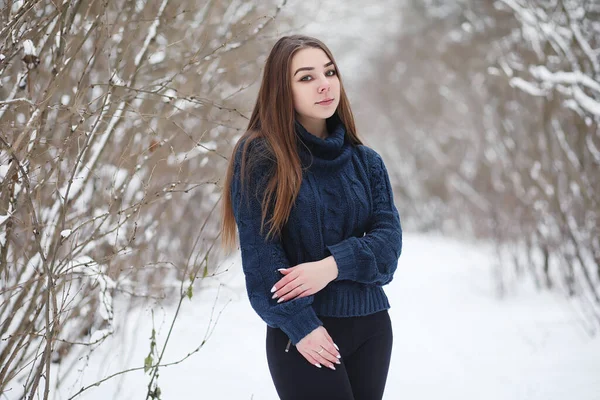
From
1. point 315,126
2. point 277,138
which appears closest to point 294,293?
point 277,138

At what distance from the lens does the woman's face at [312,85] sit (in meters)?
1.95

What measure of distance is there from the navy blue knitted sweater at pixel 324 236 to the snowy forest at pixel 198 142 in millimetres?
365

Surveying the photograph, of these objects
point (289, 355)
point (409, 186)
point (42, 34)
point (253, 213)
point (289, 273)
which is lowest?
point (289, 355)

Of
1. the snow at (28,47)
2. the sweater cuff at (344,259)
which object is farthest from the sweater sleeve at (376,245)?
the snow at (28,47)

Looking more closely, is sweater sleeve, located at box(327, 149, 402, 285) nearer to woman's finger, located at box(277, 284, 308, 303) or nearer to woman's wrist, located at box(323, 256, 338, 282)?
woman's wrist, located at box(323, 256, 338, 282)

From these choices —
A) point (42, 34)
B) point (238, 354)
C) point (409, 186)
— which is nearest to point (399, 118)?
point (409, 186)

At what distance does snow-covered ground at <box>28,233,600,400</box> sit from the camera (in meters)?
3.66

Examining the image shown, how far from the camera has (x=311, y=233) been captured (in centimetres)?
186

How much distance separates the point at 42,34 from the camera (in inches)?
103

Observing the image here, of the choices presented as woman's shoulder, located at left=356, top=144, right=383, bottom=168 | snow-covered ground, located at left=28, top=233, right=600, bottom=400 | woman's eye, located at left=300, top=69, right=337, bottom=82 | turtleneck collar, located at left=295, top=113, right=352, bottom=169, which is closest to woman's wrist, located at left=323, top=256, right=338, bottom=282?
turtleneck collar, located at left=295, top=113, right=352, bottom=169

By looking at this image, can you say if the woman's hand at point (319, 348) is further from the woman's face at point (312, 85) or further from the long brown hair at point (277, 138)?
the woman's face at point (312, 85)

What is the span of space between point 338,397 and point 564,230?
4.61m

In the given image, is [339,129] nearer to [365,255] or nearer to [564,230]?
[365,255]

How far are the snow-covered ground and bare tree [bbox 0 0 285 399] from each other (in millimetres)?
254
